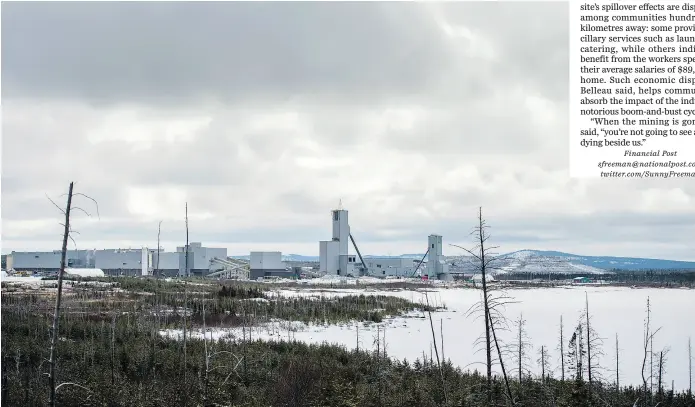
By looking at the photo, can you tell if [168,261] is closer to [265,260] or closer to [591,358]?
[265,260]

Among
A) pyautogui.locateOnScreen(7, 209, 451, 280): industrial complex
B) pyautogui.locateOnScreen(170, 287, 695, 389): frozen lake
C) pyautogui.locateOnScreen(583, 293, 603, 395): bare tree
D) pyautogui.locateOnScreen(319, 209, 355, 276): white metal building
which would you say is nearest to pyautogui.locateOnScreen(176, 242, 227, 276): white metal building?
pyautogui.locateOnScreen(7, 209, 451, 280): industrial complex

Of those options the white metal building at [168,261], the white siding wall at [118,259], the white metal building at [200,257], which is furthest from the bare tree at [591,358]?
the white siding wall at [118,259]

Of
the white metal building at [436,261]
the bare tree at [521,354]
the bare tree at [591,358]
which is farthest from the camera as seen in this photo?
the white metal building at [436,261]

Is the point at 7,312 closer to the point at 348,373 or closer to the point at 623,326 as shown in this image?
the point at 348,373

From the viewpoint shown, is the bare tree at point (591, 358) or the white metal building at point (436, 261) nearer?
the bare tree at point (591, 358)

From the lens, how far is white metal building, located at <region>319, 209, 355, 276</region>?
110062 millimetres

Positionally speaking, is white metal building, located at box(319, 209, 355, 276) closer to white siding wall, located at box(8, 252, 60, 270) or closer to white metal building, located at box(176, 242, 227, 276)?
white metal building, located at box(176, 242, 227, 276)

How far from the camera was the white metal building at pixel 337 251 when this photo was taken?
110 metres

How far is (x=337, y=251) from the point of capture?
113 meters

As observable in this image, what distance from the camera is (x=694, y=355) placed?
35781 millimetres

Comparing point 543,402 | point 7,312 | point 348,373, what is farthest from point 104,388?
point 7,312

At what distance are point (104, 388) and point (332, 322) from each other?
31.9 m

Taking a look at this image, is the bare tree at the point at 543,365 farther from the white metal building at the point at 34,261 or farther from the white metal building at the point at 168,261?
the white metal building at the point at 34,261

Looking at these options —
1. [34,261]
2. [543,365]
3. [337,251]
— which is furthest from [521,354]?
[34,261]
